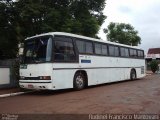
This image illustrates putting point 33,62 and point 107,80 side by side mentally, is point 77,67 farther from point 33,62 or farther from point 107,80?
point 107,80

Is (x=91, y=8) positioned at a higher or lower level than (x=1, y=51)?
higher

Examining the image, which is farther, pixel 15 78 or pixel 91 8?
pixel 91 8

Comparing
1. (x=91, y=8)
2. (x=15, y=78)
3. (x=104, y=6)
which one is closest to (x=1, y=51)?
(x=15, y=78)

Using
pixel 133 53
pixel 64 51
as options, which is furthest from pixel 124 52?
pixel 64 51

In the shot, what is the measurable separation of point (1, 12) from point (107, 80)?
8565 millimetres

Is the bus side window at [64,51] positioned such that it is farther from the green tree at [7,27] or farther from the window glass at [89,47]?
the green tree at [7,27]

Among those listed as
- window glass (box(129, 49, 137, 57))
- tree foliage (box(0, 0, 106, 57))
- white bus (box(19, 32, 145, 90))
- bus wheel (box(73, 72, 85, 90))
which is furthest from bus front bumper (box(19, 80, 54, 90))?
window glass (box(129, 49, 137, 57))

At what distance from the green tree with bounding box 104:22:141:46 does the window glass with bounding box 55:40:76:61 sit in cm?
5779

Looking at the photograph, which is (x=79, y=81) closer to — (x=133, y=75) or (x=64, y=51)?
(x=64, y=51)

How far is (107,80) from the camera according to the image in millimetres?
18375

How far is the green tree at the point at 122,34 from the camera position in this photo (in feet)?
236

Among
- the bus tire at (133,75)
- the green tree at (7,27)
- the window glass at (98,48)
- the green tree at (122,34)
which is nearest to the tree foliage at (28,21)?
the green tree at (7,27)

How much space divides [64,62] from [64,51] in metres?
0.57

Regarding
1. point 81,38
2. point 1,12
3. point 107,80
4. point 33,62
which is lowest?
point 107,80
